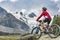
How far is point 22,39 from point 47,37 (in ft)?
16.7

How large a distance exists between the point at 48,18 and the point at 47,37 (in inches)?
120

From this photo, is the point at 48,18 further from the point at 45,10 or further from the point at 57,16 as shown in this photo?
the point at 57,16

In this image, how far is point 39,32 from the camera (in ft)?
96.2

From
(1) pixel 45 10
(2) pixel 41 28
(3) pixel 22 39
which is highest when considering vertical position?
(1) pixel 45 10

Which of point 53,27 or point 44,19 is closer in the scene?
point 44,19

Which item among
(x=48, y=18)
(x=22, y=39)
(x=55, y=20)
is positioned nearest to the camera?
(x=22, y=39)

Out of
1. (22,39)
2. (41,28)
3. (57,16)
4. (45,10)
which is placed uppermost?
(57,16)

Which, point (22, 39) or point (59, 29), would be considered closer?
point (22, 39)

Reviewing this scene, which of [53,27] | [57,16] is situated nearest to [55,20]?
[57,16]

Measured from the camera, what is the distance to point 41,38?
2908cm

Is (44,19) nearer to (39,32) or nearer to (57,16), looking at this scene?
(39,32)

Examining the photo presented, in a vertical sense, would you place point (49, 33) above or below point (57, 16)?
below

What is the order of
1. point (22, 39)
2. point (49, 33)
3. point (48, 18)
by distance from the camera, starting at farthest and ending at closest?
point (49, 33) < point (48, 18) < point (22, 39)

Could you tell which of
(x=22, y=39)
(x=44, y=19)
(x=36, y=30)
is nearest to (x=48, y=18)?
(x=44, y=19)
